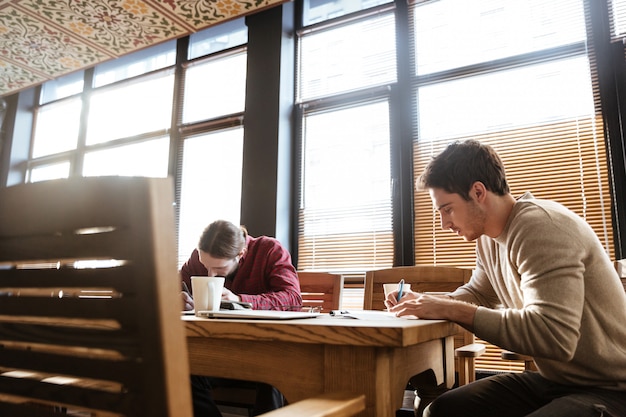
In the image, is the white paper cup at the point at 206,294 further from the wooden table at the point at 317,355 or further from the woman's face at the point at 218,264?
the woman's face at the point at 218,264

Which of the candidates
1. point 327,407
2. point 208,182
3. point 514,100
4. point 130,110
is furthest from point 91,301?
point 130,110

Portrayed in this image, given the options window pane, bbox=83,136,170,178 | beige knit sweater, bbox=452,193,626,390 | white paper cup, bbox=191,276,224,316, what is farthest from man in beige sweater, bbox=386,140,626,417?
window pane, bbox=83,136,170,178

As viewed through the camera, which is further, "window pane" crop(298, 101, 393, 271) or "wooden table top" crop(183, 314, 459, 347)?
"window pane" crop(298, 101, 393, 271)

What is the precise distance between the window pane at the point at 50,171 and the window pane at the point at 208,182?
160 centimetres

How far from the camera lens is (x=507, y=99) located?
2885mm

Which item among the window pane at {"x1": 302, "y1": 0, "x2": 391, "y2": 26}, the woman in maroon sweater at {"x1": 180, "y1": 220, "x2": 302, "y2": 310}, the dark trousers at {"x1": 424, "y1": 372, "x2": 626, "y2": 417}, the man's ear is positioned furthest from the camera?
the window pane at {"x1": 302, "y1": 0, "x2": 391, "y2": 26}

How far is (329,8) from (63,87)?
323cm

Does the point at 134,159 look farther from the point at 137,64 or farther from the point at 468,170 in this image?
the point at 468,170

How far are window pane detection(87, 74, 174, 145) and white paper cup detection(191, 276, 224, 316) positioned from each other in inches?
123

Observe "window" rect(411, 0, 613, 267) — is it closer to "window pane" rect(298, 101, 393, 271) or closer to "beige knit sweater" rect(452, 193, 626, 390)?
"window pane" rect(298, 101, 393, 271)

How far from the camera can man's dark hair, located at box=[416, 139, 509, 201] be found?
4.58 feet

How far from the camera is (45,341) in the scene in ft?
1.81

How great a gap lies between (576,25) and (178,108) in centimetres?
303

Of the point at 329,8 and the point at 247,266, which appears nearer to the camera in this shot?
the point at 247,266
